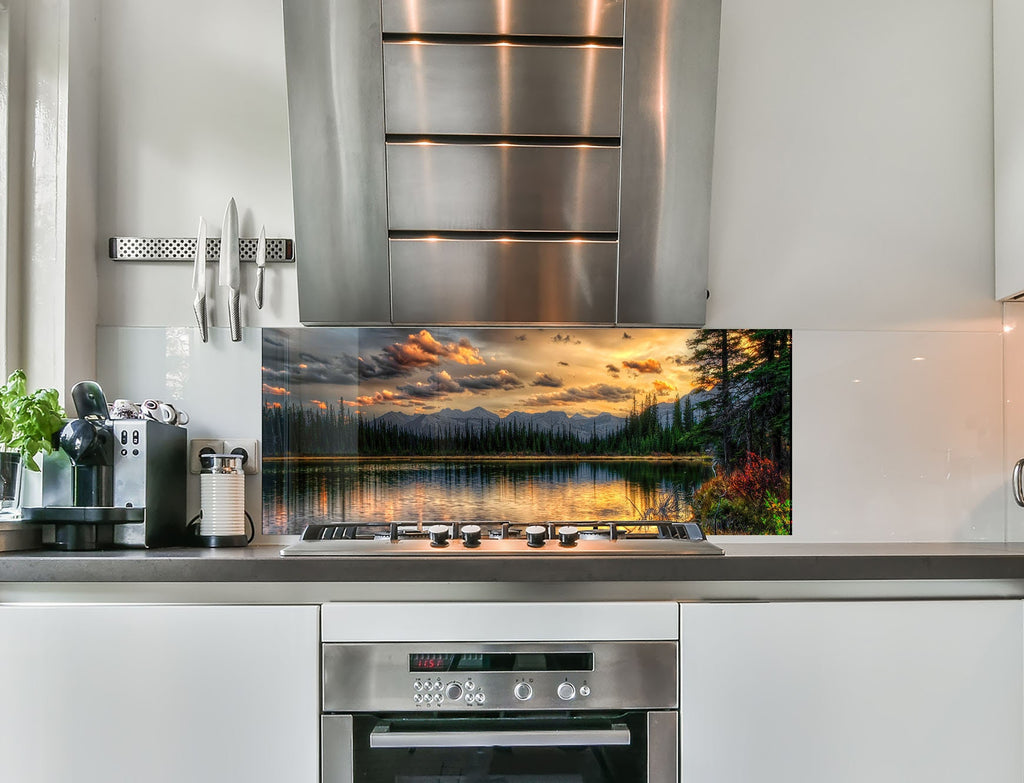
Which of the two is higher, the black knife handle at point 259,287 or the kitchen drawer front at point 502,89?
the kitchen drawer front at point 502,89

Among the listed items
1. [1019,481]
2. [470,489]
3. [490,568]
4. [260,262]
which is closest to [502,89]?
[260,262]

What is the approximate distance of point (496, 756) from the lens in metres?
1.47

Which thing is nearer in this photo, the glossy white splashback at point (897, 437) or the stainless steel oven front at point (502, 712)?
the stainless steel oven front at point (502, 712)

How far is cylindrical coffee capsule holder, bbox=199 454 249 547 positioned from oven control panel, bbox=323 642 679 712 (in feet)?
1.73

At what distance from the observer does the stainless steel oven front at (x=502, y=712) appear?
146 cm

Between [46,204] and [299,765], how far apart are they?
4.72 ft

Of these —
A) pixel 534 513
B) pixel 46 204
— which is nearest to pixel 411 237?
pixel 534 513

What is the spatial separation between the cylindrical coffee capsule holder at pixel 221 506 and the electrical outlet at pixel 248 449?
0.41ft

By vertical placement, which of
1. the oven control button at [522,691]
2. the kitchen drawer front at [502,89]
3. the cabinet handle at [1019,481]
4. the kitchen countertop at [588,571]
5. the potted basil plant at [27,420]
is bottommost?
the oven control button at [522,691]

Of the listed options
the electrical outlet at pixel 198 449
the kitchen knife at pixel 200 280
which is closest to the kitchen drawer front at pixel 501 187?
the kitchen knife at pixel 200 280

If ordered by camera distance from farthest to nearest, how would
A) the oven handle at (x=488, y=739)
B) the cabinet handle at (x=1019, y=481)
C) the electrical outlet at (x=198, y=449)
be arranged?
the electrical outlet at (x=198, y=449), the cabinet handle at (x=1019, y=481), the oven handle at (x=488, y=739)

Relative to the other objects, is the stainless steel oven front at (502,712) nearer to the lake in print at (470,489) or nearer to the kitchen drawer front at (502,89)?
the lake in print at (470,489)

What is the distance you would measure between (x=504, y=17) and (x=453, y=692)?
1450 mm

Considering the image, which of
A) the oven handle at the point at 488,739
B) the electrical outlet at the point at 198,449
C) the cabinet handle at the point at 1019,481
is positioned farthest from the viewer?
the electrical outlet at the point at 198,449
